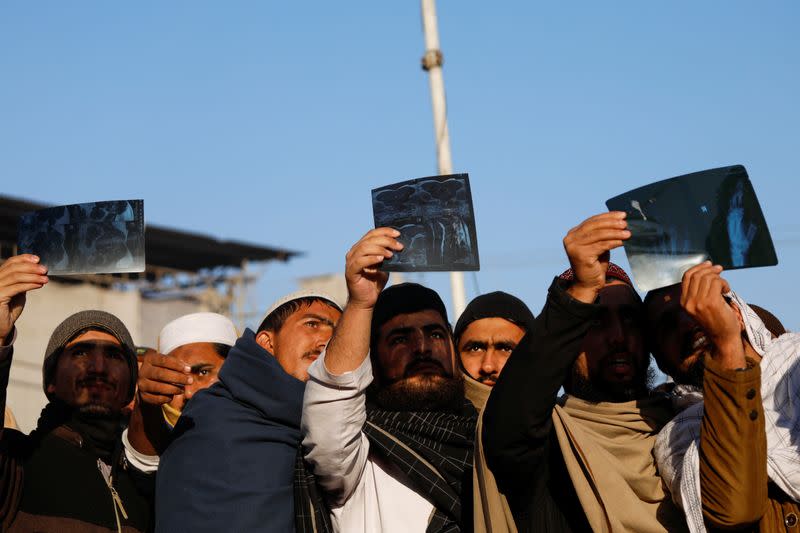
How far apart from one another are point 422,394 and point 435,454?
356mm

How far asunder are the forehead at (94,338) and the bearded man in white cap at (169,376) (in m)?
0.28

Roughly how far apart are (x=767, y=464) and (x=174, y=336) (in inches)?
145

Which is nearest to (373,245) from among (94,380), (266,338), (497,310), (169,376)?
(169,376)

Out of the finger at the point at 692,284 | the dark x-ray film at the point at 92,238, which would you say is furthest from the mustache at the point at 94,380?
the finger at the point at 692,284

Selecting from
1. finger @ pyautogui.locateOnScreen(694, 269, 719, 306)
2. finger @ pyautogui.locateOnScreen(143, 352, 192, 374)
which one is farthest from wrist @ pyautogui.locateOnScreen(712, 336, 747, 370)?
finger @ pyautogui.locateOnScreen(143, 352, 192, 374)

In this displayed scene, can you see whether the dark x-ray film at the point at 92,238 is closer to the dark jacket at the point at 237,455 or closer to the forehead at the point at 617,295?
the dark jacket at the point at 237,455

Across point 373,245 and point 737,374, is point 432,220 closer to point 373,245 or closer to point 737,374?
point 373,245

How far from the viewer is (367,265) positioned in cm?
342

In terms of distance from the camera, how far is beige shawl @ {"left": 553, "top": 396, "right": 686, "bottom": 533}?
3355 millimetres

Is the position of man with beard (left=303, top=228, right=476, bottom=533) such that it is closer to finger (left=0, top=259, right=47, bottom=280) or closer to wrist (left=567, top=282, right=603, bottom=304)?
wrist (left=567, top=282, right=603, bottom=304)

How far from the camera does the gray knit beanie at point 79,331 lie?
4805mm

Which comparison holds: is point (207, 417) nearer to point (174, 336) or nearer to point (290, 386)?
point (290, 386)

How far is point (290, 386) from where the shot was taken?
4051mm

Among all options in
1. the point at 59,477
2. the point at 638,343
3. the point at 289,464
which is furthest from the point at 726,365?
the point at 59,477
